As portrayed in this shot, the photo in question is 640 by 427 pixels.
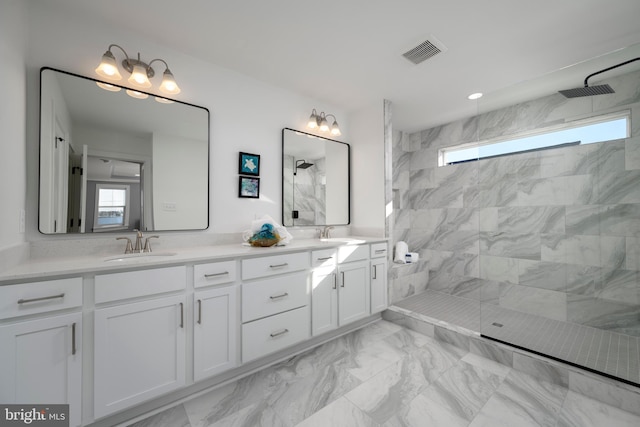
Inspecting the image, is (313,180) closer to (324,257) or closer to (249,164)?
(249,164)

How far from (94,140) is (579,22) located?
3.50m

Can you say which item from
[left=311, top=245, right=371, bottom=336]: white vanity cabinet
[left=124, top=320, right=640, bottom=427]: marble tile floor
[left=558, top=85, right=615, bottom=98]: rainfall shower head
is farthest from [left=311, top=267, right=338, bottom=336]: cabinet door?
[left=558, top=85, right=615, bottom=98]: rainfall shower head

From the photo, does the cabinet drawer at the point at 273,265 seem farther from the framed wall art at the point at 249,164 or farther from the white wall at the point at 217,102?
the framed wall art at the point at 249,164

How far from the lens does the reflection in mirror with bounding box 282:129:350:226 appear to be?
2.63m

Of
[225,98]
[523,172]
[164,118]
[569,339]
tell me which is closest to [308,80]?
[225,98]

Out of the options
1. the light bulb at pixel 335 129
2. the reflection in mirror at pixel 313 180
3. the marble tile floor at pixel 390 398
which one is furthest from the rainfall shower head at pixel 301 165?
the marble tile floor at pixel 390 398

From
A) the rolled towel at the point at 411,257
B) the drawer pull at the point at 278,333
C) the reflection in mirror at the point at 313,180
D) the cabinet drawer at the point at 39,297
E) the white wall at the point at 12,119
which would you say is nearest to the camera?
the cabinet drawer at the point at 39,297

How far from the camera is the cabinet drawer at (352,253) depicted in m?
2.38

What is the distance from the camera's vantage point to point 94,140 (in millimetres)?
1713

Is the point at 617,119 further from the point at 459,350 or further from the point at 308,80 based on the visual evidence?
the point at 308,80

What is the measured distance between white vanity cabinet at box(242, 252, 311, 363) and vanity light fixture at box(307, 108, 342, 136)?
1.46 metres

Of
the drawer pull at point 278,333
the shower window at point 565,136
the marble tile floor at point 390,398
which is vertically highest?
the shower window at point 565,136

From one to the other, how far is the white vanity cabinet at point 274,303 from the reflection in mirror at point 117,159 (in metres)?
0.71

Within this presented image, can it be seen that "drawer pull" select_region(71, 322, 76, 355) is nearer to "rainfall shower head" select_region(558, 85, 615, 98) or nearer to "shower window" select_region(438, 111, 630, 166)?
"shower window" select_region(438, 111, 630, 166)
